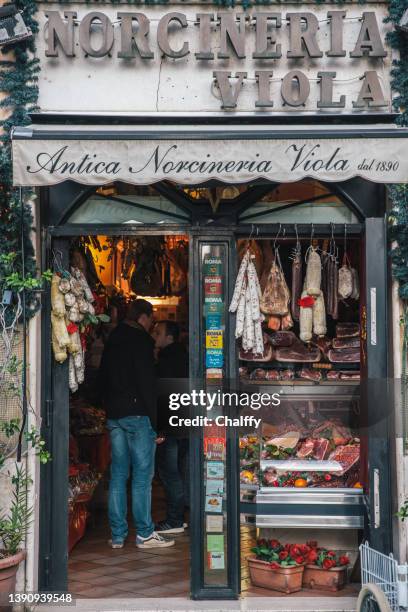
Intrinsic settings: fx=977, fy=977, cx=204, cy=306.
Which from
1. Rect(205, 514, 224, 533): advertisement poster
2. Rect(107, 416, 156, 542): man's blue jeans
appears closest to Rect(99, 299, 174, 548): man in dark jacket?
Rect(107, 416, 156, 542): man's blue jeans

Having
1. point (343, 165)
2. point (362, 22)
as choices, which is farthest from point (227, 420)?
point (362, 22)

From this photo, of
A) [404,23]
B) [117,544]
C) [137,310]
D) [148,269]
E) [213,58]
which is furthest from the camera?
[148,269]

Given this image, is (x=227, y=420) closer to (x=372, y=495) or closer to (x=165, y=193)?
(x=372, y=495)

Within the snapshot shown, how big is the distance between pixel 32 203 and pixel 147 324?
2.30 meters

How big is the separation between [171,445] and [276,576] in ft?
7.77

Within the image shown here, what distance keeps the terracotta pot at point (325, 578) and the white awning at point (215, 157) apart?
314 cm

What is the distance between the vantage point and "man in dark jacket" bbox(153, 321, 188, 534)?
9.73 meters

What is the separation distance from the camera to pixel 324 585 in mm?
7883

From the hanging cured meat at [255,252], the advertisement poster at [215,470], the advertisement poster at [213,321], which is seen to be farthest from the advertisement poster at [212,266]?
the advertisement poster at [215,470]

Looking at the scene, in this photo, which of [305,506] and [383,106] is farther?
[305,506]

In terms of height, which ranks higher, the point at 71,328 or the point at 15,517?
the point at 71,328

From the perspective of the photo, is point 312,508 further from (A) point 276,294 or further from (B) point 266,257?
(B) point 266,257

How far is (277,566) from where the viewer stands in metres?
7.79

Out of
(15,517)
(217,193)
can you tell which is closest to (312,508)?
(15,517)
